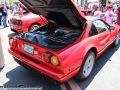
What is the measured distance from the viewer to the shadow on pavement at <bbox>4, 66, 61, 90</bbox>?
2955 mm

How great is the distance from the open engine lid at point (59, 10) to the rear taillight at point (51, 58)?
1.06 m

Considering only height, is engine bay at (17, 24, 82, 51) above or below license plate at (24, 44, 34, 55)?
above

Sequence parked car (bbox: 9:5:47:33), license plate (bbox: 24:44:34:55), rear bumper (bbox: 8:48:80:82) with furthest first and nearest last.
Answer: parked car (bbox: 9:5:47:33) → license plate (bbox: 24:44:34:55) → rear bumper (bbox: 8:48:80:82)

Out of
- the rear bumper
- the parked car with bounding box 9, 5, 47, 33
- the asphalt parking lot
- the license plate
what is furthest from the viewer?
the parked car with bounding box 9, 5, 47, 33

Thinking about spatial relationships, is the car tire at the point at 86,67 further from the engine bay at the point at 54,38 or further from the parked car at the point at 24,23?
the parked car at the point at 24,23

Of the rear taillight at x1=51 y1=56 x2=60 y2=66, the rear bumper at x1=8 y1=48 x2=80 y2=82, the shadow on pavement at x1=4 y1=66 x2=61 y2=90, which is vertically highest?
the rear taillight at x1=51 y1=56 x2=60 y2=66

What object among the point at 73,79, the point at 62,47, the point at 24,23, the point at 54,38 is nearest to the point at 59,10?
the point at 54,38

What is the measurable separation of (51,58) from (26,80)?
3.49 feet

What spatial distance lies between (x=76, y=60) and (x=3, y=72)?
2010 mm

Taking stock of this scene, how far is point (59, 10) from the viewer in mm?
3270

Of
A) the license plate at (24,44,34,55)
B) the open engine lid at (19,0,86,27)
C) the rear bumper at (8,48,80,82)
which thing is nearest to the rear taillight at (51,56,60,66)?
the rear bumper at (8,48,80,82)

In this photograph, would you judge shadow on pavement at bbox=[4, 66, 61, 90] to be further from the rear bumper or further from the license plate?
the license plate

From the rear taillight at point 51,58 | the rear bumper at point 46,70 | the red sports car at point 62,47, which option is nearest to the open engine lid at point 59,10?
the red sports car at point 62,47

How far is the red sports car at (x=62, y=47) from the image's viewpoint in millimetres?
2461
